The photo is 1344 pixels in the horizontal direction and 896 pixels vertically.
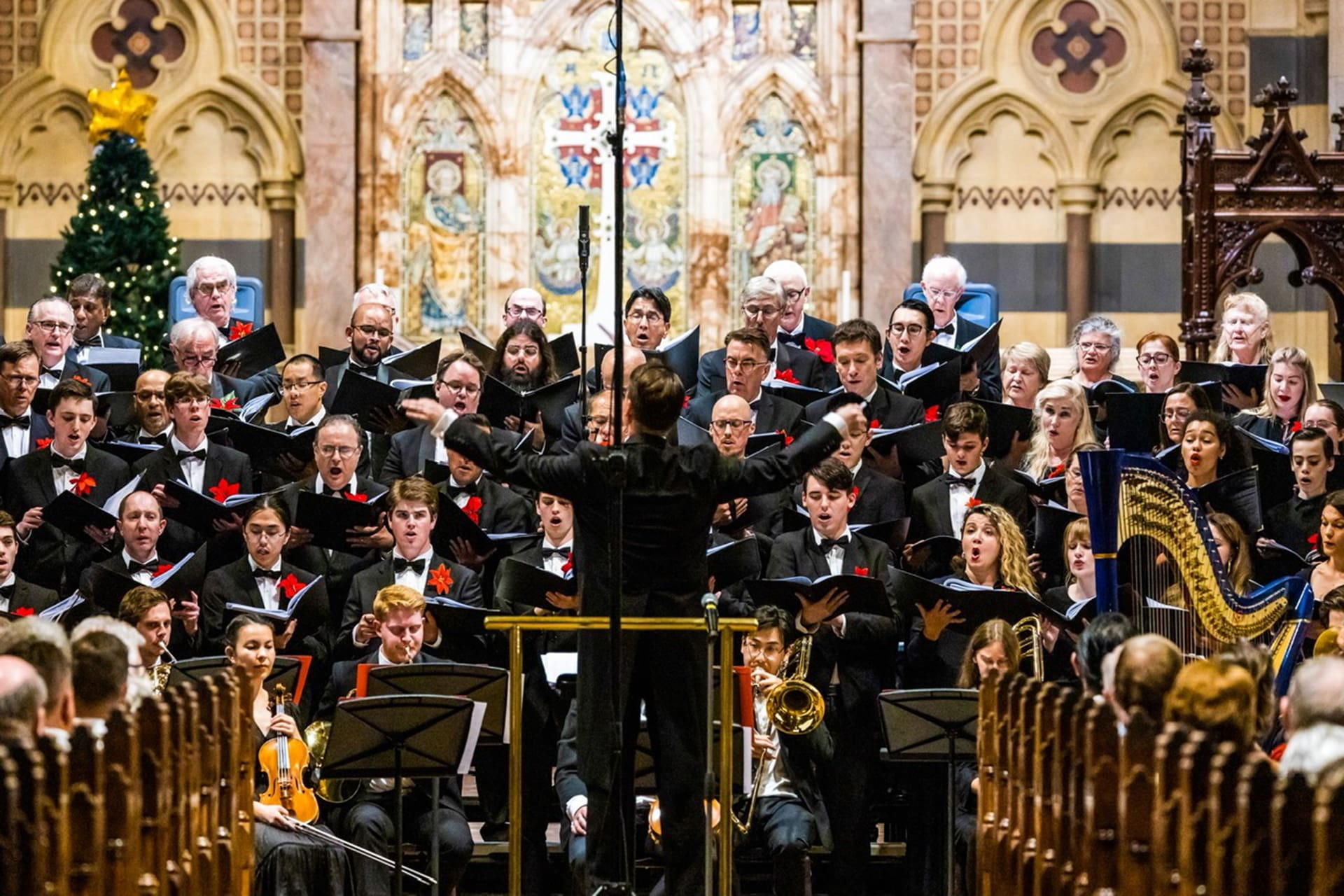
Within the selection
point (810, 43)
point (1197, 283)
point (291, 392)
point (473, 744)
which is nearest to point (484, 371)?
point (291, 392)

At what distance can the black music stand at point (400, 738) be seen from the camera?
20.7 feet

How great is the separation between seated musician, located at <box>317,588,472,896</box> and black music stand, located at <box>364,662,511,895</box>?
207 millimetres

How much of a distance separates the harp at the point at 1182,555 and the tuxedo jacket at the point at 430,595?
7.79 ft

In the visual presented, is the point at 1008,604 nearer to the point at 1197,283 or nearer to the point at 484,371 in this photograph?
the point at 484,371

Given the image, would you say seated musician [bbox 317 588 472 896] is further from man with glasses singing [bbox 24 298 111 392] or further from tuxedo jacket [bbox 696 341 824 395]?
man with glasses singing [bbox 24 298 111 392]

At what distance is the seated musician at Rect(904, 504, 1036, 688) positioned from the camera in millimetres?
7152

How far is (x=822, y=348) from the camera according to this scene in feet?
30.1

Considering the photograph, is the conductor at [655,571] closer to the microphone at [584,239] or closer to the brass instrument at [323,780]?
the microphone at [584,239]

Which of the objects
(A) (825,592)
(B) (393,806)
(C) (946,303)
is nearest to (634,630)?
(A) (825,592)

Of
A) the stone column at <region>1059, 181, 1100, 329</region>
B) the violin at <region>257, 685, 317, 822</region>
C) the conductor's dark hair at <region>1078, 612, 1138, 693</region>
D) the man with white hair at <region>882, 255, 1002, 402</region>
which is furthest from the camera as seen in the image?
the stone column at <region>1059, 181, 1100, 329</region>

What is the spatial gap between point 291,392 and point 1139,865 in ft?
16.3

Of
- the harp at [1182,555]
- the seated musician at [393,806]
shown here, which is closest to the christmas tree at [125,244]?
the seated musician at [393,806]

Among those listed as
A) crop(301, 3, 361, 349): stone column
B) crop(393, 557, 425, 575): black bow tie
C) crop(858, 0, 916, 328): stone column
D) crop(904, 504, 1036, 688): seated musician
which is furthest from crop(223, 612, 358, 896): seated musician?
crop(858, 0, 916, 328): stone column

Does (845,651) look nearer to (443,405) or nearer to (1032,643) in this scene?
(1032,643)
